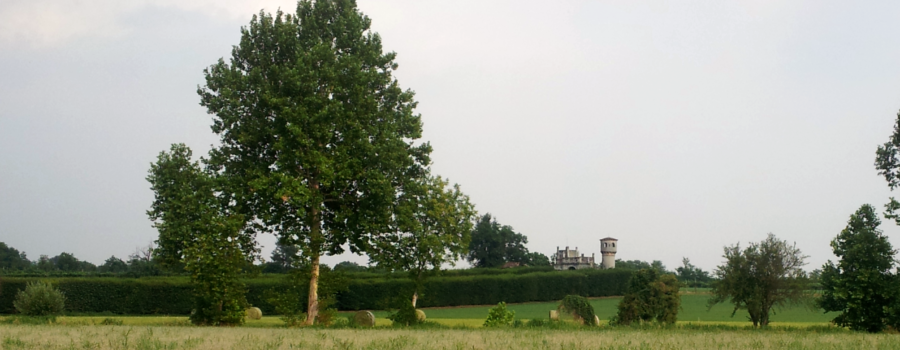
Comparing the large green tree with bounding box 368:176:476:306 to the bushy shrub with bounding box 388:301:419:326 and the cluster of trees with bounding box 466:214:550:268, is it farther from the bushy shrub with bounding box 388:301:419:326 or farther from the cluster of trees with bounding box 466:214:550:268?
the cluster of trees with bounding box 466:214:550:268

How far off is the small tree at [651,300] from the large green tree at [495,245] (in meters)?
83.8

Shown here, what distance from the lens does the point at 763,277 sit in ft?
101

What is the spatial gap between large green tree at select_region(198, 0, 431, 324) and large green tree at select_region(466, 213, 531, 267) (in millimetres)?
83436

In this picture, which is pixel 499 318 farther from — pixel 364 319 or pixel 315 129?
pixel 315 129

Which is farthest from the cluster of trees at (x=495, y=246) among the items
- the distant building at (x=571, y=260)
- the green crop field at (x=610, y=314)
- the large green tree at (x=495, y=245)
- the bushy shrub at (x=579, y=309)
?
the bushy shrub at (x=579, y=309)

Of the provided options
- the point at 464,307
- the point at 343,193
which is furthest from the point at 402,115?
the point at 464,307

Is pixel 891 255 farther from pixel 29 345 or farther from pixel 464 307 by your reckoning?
pixel 464 307

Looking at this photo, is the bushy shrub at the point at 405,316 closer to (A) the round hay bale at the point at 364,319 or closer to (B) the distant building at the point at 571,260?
(A) the round hay bale at the point at 364,319

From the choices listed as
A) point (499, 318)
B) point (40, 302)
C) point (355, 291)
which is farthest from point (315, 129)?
point (355, 291)

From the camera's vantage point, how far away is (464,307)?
59.3m

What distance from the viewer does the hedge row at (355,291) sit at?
4716 centimetres

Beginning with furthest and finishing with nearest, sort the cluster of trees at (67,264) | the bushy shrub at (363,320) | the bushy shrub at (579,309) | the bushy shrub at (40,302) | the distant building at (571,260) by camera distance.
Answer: the distant building at (571,260), the cluster of trees at (67,264), the bushy shrub at (40,302), the bushy shrub at (579,309), the bushy shrub at (363,320)

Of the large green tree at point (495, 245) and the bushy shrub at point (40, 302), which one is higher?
the large green tree at point (495, 245)

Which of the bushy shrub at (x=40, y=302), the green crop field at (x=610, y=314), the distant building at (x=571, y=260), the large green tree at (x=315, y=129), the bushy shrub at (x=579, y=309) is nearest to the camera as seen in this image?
the large green tree at (x=315, y=129)
